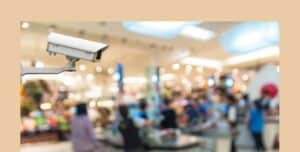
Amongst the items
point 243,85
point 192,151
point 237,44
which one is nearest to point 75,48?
point 237,44

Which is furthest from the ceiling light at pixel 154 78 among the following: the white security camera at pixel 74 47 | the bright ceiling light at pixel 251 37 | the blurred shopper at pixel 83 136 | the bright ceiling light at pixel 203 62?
the white security camera at pixel 74 47

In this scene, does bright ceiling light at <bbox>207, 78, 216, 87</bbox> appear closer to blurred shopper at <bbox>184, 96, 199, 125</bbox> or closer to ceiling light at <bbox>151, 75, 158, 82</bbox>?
ceiling light at <bbox>151, 75, 158, 82</bbox>

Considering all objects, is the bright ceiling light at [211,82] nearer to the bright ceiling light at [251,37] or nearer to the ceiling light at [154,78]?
the ceiling light at [154,78]

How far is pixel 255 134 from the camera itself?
6512mm

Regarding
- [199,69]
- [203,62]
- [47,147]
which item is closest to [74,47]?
[47,147]

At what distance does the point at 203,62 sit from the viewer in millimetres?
11828

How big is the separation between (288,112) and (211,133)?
448cm

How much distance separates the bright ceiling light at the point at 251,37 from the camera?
4.25 metres

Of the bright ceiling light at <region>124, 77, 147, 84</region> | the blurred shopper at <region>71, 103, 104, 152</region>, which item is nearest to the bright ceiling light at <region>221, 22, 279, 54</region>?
the blurred shopper at <region>71, 103, 104, 152</region>

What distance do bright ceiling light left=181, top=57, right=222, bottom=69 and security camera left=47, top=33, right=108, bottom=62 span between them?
9.53m

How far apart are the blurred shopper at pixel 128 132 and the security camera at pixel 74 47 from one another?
3.16 metres

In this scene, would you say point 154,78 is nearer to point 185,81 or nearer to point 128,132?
point 185,81

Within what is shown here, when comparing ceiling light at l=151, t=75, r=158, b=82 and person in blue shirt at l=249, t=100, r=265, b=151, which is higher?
ceiling light at l=151, t=75, r=158, b=82

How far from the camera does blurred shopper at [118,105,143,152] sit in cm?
478
